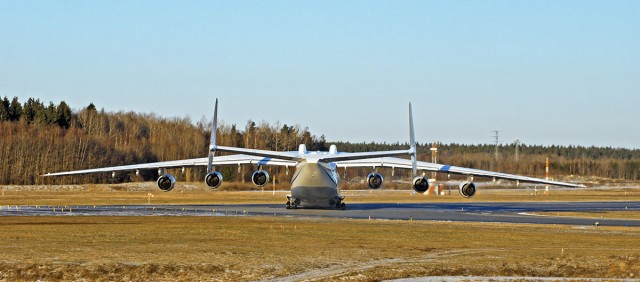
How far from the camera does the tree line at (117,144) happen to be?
322 feet

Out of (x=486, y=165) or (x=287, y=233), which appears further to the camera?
(x=486, y=165)

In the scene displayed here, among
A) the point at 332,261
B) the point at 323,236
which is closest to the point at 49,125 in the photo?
the point at 323,236

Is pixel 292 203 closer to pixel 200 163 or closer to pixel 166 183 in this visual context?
pixel 200 163

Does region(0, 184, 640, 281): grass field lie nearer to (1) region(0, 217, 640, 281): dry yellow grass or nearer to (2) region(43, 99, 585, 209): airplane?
(1) region(0, 217, 640, 281): dry yellow grass

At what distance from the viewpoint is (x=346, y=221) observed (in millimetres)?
42125

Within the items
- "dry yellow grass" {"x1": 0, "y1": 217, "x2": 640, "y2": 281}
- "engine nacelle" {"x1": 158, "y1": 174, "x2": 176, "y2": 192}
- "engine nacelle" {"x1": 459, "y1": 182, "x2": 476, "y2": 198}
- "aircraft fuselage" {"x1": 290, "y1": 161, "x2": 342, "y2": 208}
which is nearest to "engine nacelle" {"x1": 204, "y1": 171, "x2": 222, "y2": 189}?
"engine nacelle" {"x1": 158, "y1": 174, "x2": 176, "y2": 192}

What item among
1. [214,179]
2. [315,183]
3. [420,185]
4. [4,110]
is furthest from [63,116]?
[420,185]

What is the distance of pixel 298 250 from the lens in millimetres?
27797

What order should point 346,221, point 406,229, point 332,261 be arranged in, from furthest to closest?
1. point 346,221
2. point 406,229
3. point 332,261

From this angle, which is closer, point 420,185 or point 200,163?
point 420,185

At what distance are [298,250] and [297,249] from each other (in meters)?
0.33

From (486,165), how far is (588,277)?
396 ft

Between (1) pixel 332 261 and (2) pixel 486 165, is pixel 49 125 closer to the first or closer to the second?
(2) pixel 486 165

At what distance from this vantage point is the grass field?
22.5m
